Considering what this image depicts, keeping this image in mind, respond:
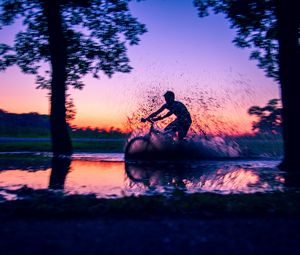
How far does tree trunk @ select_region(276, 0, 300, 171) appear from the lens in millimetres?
11484

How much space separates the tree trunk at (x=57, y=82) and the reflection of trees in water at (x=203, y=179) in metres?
7.01

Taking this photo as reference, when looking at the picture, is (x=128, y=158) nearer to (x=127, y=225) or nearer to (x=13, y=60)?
(x=13, y=60)

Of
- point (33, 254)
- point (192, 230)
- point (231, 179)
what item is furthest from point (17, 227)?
point (231, 179)

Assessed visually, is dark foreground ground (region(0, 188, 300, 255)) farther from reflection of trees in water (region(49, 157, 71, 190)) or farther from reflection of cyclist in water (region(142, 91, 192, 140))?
reflection of cyclist in water (region(142, 91, 192, 140))

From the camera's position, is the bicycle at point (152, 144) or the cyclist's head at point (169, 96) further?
the bicycle at point (152, 144)

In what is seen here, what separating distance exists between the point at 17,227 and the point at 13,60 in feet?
50.6

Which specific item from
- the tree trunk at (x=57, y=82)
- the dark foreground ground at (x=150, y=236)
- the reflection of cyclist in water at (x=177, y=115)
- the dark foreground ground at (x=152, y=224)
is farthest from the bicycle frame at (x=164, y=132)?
the dark foreground ground at (x=150, y=236)

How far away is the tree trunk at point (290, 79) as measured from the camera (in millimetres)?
11484

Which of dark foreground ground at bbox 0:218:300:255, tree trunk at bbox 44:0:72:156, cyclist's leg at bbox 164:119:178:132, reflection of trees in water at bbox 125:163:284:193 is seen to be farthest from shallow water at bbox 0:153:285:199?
tree trunk at bbox 44:0:72:156

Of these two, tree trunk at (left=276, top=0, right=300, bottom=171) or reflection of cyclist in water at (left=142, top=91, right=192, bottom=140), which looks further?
reflection of cyclist in water at (left=142, top=91, right=192, bottom=140)

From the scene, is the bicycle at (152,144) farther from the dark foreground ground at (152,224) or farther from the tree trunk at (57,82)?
the dark foreground ground at (152,224)

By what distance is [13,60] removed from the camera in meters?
18.8

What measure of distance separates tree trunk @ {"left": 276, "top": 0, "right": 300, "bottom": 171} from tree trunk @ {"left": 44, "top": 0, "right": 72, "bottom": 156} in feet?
32.7

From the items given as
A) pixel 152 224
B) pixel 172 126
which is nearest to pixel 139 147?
pixel 172 126
